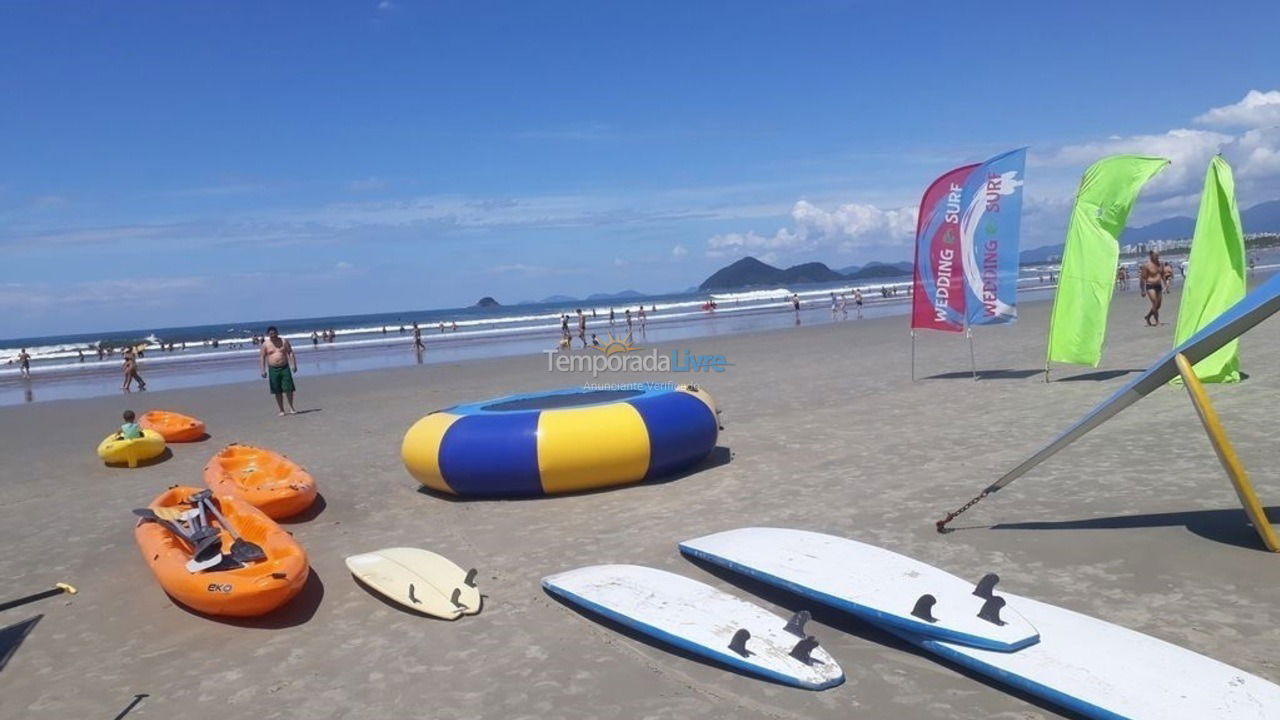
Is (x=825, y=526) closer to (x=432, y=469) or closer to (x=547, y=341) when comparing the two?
(x=432, y=469)

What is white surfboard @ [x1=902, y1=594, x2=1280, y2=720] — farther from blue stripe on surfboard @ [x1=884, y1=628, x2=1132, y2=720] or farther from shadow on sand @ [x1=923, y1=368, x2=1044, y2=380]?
shadow on sand @ [x1=923, y1=368, x2=1044, y2=380]

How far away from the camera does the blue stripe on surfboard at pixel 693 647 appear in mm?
4047

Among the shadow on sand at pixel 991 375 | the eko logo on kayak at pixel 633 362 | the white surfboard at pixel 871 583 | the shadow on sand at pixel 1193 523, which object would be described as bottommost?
the eko logo on kayak at pixel 633 362

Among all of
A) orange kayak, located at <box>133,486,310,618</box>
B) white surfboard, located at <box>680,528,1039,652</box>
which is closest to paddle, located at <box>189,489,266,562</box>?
orange kayak, located at <box>133,486,310,618</box>

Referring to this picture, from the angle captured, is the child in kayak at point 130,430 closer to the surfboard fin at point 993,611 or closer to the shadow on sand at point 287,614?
the shadow on sand at point 287,614

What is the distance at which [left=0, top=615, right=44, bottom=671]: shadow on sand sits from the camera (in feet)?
16.9

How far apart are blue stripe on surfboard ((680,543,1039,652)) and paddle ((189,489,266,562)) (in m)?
2.97

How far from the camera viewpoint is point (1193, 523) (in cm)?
582

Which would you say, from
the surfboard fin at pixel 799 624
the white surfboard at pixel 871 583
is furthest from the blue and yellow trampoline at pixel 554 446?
the surfboard fin at pixel 799 624

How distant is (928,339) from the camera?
848 inches

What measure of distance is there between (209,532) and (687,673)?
12.1 ft

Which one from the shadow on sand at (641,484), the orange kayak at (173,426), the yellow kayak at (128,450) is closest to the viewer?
the shadow on sand at (641,484)

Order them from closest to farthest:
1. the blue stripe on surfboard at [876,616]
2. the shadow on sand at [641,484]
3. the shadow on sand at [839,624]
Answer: the shadow on sand at [839,624] → the blue stripe on surfboard at [876,616] → the shadow on sand at [641,484]

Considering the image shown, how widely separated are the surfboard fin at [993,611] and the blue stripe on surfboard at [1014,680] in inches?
9.6
